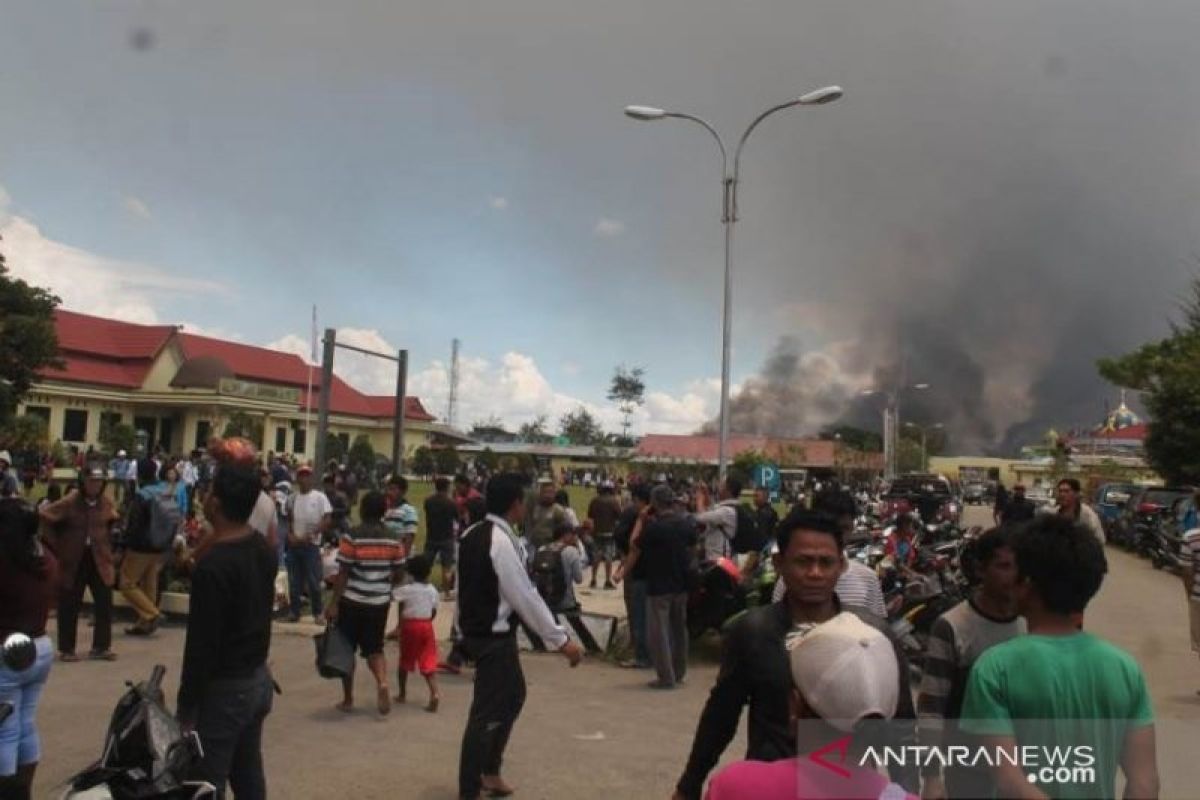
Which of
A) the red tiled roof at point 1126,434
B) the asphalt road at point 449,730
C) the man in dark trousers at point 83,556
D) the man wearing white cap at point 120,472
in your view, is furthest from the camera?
the red tiled roof at point 1126,434

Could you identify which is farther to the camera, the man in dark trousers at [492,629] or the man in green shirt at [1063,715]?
the man in dark trousers at [492,629]

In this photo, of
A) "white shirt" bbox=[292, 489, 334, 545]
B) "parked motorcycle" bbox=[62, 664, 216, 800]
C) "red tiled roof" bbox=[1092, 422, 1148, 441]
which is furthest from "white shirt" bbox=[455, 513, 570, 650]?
"red tiled roof" bbox=[1092, 422, 1148, 441]

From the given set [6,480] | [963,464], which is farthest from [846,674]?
[963,464]

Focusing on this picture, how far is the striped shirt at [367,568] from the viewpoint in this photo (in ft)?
22.6

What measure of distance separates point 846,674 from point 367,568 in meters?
5.62

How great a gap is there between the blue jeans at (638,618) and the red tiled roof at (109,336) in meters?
50.7

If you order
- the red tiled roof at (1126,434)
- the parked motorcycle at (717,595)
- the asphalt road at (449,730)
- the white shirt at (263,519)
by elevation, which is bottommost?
the asphalt road at (449,730)

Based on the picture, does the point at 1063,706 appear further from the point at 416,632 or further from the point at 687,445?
the point at 687,445

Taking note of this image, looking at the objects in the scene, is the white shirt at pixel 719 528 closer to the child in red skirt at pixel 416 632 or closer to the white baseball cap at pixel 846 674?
the child in red skirt at pixel 416 632

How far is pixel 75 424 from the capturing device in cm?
4781

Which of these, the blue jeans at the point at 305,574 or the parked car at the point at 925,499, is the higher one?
the parked car at the point at 925,499

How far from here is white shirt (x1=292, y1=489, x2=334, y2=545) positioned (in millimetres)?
10227

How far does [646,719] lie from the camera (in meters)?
7.14

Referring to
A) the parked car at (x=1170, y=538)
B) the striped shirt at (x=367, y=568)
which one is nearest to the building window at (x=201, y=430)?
the parked car at (x=1170, y=538)
